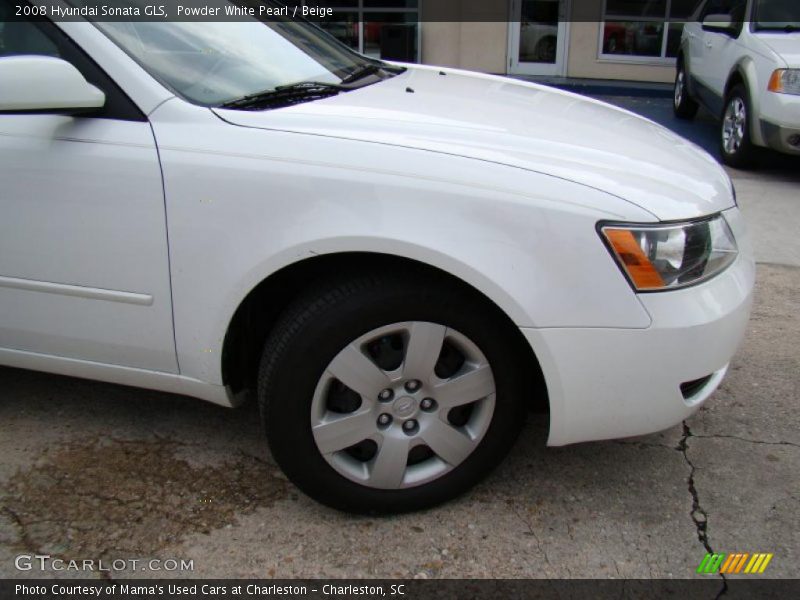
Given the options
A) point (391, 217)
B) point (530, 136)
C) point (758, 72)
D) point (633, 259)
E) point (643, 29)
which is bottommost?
point (643, 29)

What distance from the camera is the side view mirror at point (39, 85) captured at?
216cm

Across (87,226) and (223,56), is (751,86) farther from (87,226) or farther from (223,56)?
(87,226)

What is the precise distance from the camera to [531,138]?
235 centimetres

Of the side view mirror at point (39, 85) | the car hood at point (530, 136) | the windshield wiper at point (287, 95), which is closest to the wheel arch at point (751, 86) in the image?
the car hood at point (530, 136)

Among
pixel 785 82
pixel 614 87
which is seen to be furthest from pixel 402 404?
pixel 614 87

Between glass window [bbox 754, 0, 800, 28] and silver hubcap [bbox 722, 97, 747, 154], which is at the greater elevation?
glass window [bbox 754, 0, 800, 28]

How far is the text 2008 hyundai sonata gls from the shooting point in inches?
82.7

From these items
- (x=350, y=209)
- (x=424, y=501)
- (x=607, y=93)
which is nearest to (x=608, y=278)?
(x=350, y=209)

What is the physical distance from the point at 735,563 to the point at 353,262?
4.70ft

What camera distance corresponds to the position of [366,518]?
246cm

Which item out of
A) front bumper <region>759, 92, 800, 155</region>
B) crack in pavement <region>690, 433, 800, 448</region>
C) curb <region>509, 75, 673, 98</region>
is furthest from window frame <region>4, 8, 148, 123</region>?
curb <region>509, 75, 673, 98</region>

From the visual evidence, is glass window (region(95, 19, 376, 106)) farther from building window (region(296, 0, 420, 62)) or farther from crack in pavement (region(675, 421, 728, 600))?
building window (region(296, 0, 420, 62))

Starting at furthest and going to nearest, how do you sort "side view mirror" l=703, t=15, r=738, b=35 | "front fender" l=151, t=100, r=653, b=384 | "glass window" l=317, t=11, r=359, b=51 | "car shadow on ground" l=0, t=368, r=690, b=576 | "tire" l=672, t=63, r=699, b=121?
"glass window" l=317, t=11, r=359, b=51
"tire" l=672, t=63, r=699, b=121
"side view mirror" l=703, t=15, r=738, b=35
"car shadow on ground" l=0, t=368, r=690, b=576
"front fender" l=151, t=100, r=653, b=384

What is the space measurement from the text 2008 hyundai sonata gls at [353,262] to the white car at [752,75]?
14.7ft
